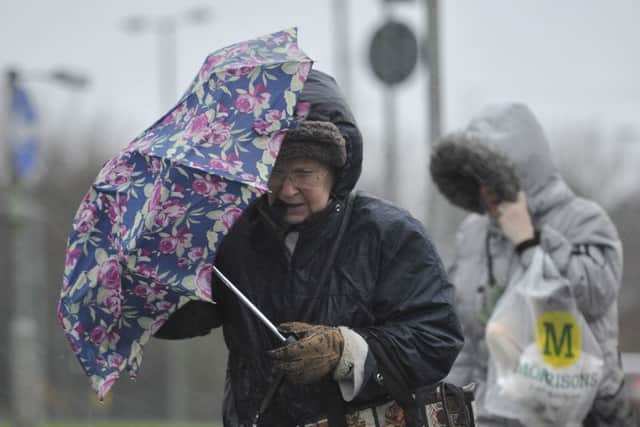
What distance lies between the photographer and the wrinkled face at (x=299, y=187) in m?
4.20

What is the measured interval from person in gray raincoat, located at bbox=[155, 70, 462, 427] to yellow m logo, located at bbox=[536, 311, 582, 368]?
1497 millimetres

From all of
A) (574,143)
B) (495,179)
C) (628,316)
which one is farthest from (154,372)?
(495,179)

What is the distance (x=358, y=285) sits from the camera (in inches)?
164

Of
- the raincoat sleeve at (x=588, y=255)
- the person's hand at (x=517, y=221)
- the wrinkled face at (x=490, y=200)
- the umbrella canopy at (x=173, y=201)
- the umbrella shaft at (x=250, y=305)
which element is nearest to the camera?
the umbrella canopy at (x=173, y=201)

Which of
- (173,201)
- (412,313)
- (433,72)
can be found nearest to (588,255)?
Result: (412,313)

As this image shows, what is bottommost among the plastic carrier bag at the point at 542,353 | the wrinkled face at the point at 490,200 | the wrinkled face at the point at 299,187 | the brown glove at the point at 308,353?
the plastic carrier bag at the point at 542,353

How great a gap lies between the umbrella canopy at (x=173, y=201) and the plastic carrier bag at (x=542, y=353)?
1.99 metres

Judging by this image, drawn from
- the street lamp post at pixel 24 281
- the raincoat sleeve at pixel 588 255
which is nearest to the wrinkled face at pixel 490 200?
the raincoat sleeve at pixel 588 255

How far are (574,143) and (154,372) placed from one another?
1527 cm

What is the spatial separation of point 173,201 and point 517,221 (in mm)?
2231

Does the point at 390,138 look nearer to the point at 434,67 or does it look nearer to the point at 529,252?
the point at 434,67

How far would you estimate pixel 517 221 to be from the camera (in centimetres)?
581

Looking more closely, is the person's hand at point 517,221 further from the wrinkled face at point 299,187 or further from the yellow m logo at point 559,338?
the wrinkled face at point 299,187

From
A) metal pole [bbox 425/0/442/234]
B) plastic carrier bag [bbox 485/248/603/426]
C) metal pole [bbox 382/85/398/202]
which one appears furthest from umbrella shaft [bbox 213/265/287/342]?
metal pole [bbox 382/85/398/202]
